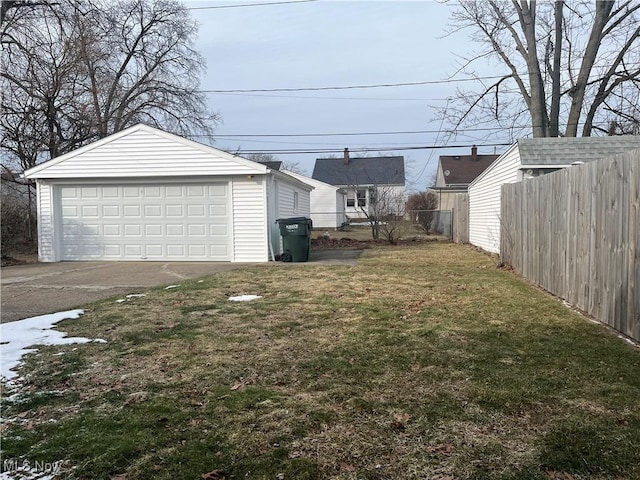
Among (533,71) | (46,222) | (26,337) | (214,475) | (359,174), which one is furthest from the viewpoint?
(359,174)

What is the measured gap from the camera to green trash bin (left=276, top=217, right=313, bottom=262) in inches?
530

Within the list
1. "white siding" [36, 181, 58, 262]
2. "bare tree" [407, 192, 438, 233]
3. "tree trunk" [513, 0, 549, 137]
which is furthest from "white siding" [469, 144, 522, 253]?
"white siding" [36, 181, 58, 262]

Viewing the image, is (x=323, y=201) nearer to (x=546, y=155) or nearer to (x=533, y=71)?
(x=533, y=71)

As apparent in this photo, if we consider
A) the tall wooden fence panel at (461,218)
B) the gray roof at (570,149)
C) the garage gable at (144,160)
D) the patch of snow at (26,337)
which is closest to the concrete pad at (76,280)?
the patch of snow at (26,337)

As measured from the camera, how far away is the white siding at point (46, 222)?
14336 millimetres

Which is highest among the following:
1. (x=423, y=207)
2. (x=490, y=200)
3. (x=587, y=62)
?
(x=587, y=62)

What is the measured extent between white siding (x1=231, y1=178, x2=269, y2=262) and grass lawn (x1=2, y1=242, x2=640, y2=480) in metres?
6.86

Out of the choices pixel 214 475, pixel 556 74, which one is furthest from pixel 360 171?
pixel 214 475

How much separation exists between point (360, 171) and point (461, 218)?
22.5 m

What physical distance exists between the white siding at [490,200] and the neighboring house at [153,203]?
6.68m

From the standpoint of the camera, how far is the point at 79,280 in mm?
10305

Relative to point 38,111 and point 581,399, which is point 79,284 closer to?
point 581,399

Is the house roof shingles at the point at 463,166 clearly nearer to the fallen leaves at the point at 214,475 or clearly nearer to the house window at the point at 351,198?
the house window at the point at 351,198

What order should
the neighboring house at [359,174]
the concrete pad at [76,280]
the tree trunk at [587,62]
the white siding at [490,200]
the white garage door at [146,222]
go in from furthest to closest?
the neighboring house at [359,174] → the tree trunk at [587,62] → the white garage door at [146,222] → the white siding at [490,200] → the concrete pad at [76,280]
